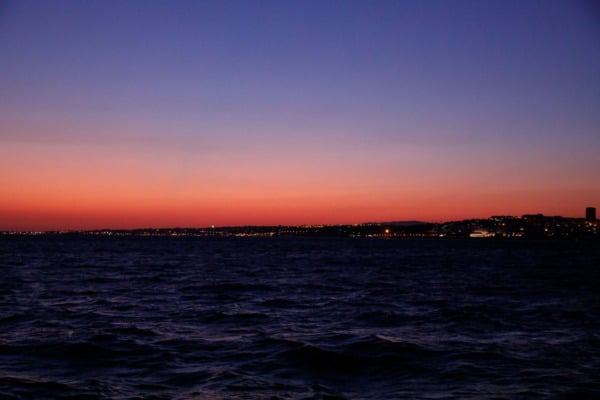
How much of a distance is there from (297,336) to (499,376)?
6.75 m

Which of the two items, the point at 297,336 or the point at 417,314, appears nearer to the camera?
the point at 297,336

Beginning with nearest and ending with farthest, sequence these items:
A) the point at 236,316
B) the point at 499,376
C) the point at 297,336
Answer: the point at 499,376, the point at 297,336, the point at 236,316

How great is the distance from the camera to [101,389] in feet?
38.1

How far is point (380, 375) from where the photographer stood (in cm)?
1321

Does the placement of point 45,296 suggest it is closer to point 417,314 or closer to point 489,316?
point 417,314

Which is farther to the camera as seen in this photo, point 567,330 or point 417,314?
point 417,314

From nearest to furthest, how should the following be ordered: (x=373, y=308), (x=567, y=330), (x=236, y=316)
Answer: (x=567, y=330) → (x=236, y=316) → (x=373, y=308)

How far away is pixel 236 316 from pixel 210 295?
8494 millimetres

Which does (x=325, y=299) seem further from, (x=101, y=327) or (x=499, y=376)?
(x=499, y=376)

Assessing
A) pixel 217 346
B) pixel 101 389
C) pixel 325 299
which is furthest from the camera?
pixel 325 299

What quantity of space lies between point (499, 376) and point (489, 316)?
10.2 meters

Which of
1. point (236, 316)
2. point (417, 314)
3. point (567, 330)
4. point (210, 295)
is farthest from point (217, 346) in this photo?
point (210, 295)

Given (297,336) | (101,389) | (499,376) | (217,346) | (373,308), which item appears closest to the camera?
(101,389)

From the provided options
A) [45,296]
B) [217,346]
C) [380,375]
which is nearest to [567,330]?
[380,375]
